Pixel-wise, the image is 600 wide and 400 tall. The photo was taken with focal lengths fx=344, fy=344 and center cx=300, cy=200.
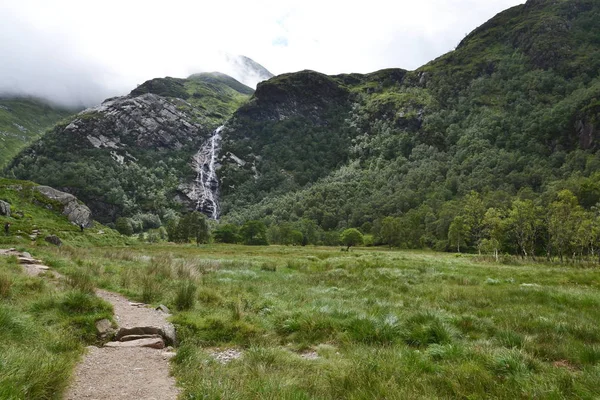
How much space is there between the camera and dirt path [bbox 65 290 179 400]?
5.68m

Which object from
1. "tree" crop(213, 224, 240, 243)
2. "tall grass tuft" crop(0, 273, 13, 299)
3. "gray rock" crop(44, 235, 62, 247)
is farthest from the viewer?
"tree" crop(213, 224, 240, 243)

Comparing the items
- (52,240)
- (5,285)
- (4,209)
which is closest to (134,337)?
(5,285)

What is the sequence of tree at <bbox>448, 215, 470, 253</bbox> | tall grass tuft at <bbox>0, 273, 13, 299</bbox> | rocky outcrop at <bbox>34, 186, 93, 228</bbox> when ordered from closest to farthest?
tall grass tuft at <bbox>0, 273, 13, 299</bbox> < rocky outcrop at <bbox>34, 186, 93, 228</bbox> < tree at <bbox>448, 215, 470, 253</bbox>

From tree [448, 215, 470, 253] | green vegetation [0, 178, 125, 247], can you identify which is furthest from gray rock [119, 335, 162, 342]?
tree [448, 215, 470, 253]

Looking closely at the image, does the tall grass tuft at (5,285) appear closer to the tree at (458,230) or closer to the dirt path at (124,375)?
the dirt path at (124,375)

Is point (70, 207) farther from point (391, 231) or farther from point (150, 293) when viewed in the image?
point (391, 231)

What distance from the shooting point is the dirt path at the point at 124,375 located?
568 centimetres

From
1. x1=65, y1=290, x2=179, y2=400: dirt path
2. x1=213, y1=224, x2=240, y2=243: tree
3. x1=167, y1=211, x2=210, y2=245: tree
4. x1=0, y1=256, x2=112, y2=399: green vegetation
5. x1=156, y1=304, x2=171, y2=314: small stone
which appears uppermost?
x1=0, y1=256, x2=112, y2=399: green vegetation

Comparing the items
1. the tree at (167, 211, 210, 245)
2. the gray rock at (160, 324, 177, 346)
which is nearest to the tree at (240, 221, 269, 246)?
the tree at (167, 211, 210, 245)

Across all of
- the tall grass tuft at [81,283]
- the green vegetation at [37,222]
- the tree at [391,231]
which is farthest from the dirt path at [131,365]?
the tree at [391,231]

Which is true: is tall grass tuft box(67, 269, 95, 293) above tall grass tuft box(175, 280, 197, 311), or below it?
above

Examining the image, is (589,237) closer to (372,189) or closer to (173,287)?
(173,287)

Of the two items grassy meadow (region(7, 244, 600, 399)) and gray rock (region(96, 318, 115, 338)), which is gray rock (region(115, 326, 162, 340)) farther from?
grassy meadow (region(7, 244, 600, 399))

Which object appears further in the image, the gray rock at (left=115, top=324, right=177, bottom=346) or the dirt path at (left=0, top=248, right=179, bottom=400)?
Result: the gray rock at (left=115, top=324, right=177, bottom=346)
